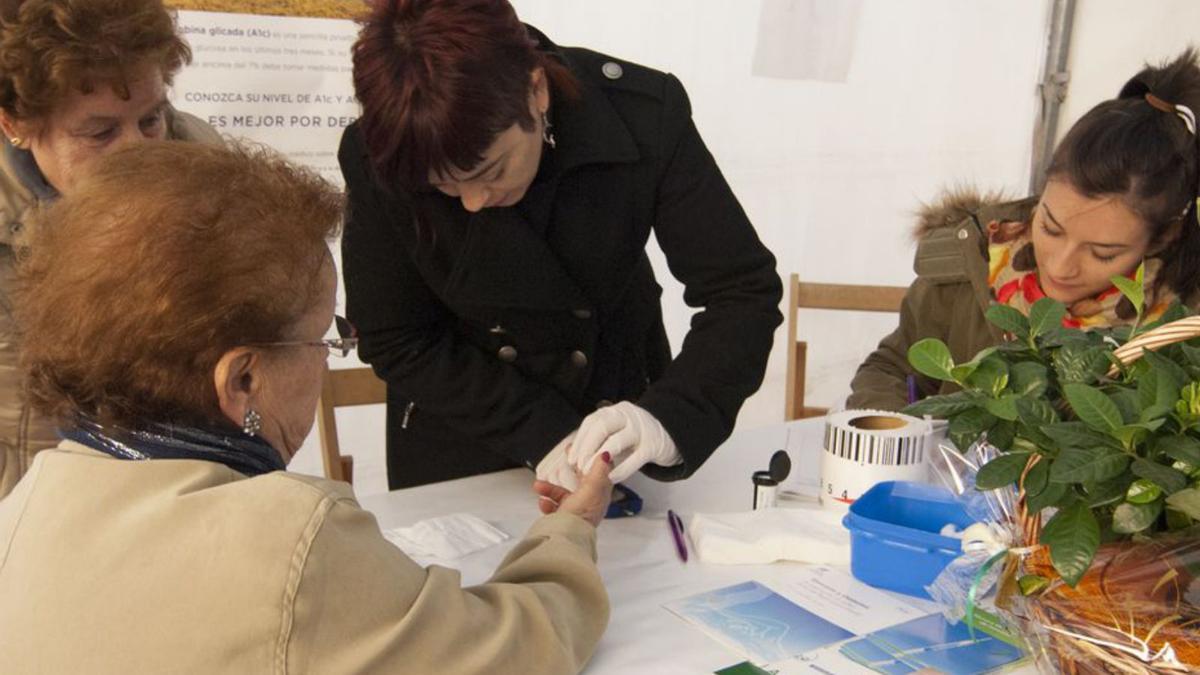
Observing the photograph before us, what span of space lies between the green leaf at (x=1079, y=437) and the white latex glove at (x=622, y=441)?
2.46 ft

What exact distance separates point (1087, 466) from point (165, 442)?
786mm

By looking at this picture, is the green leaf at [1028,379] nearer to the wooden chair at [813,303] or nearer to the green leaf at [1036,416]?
the green leaf at [1036,416]

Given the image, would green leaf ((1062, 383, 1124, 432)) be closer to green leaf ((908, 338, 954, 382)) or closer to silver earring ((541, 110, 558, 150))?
green leaf ((908, 338, 954, 382))

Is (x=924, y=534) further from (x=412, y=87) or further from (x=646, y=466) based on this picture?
(x=412, y=87)

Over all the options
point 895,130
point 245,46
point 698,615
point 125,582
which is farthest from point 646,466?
point 895,130

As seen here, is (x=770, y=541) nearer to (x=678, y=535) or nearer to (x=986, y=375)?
(x=678, y=535)

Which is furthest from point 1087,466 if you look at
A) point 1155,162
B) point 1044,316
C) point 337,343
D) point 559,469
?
point 1155,162

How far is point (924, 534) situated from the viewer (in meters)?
1.28

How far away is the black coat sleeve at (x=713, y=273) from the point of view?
1707 millimetres

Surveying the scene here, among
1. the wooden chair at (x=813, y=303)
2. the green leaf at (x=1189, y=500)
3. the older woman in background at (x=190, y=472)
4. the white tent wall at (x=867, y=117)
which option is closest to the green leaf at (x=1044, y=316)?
the green leaf at (x=1189, y=500)

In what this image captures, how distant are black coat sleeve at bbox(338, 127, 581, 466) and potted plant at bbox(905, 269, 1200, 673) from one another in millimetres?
842

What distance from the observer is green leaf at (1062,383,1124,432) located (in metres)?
0.83

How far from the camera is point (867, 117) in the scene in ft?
11.0

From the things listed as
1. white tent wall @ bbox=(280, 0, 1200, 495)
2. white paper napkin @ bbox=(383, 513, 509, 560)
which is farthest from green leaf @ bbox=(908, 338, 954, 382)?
white tent wall @ bbox=(280, 0, 1200, 495)
